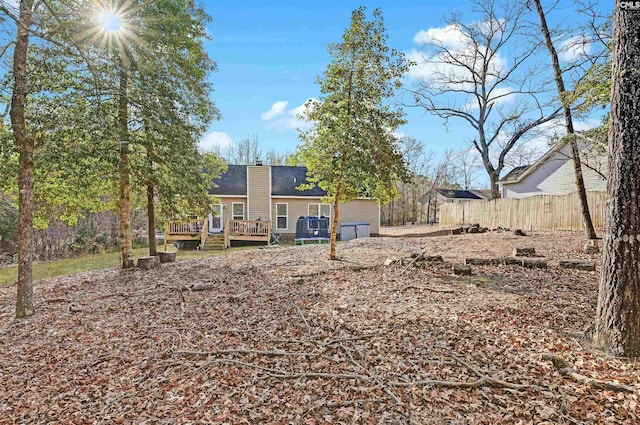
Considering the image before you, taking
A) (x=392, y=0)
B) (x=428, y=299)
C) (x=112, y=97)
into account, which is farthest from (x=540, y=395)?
(x=112, y=97)

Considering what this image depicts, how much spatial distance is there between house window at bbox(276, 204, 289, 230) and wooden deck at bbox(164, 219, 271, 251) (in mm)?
1931

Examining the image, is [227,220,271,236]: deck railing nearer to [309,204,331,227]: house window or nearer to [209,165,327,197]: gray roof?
[209,165,327,197]: gray roof

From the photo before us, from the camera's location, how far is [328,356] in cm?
332

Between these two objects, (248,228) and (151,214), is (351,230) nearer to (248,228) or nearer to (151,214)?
(248,228)

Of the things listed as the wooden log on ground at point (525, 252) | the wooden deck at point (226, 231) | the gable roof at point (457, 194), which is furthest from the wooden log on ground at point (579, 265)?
the gable roof at point (457, 194)

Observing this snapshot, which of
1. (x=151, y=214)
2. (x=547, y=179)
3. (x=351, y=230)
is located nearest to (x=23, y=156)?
(x=151, y=214)

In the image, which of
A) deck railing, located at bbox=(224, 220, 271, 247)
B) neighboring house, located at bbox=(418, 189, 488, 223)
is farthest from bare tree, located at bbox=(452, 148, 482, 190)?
deck railing, located at bbox=(224, 220, 271, 247)

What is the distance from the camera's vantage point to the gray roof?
1852cm

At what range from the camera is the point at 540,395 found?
257cm

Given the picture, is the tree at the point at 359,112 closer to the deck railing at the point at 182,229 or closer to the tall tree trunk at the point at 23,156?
the tall tree trunk at the point at 23,156

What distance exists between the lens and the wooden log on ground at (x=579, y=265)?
6.20 metres

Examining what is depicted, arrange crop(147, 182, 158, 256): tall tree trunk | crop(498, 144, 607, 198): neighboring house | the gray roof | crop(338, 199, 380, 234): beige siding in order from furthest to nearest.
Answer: crop(338, 199, 380, 234): beige siding, the gray roof, crop(498, 144, 607, 198): neighboring house, crop(147, 182, 158, 256): tall tree trunk

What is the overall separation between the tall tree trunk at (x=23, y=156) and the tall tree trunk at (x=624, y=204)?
7183 millimetres

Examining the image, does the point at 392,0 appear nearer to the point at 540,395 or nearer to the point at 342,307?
the point at 342,307
